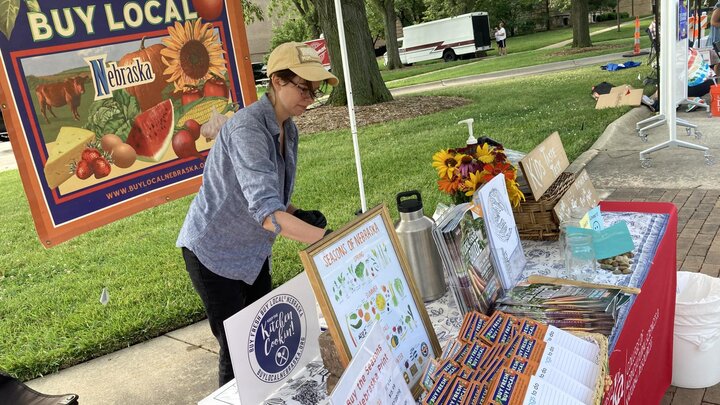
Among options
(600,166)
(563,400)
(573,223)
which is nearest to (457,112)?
(600,166)

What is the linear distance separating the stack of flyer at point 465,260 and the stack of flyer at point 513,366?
0.15 m

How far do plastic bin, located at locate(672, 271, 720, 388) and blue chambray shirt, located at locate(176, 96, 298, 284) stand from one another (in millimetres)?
1841

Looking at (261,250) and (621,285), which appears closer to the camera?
(621,285)

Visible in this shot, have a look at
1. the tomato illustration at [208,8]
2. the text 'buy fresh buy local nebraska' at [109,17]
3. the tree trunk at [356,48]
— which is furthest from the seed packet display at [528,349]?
the tree trunk at [356,48]

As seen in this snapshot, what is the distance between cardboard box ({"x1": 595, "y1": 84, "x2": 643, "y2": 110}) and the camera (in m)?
9.20

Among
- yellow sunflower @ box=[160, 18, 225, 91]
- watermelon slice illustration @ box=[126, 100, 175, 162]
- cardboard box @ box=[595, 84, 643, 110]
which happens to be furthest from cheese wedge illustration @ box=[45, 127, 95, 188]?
cardboard box @ box=[595, 84, 643, 110]

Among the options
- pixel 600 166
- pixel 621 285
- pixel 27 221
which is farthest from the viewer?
pixel 27 221

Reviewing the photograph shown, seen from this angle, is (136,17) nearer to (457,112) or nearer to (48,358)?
(48,358)

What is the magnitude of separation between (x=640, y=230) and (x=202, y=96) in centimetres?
225

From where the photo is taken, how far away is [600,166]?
21.0ft

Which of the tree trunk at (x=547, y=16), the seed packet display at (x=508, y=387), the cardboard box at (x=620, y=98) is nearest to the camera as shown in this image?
the seed packet display at (x=508, y=387)

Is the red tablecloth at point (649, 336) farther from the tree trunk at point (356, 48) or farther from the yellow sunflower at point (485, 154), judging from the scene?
the tree trunk at point (356, 48)

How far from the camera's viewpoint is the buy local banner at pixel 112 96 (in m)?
2.33

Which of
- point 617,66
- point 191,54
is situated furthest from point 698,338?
point 617,66
